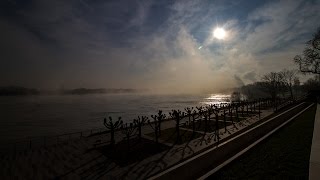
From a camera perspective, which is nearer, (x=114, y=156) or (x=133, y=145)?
(x=114, y=156)

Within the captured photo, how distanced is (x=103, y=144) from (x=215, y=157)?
13.4 meters

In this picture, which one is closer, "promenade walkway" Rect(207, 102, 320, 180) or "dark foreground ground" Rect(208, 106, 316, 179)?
"promenade walkway" Rect(207, 102, 320, 180)

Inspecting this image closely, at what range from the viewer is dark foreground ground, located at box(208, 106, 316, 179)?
8.70 m

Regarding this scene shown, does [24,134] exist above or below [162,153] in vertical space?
below

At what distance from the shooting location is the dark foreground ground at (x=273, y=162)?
870 centimetres

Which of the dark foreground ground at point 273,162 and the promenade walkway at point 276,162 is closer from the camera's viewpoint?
the promenade walkway at point 276,162

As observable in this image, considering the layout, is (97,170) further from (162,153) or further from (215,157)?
(215,157)

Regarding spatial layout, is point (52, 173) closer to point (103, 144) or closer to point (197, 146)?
point (103, 144)

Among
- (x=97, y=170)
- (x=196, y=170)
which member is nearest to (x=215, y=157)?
(x=196, y=170)

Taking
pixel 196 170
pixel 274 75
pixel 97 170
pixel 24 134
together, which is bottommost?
pixel 24 134

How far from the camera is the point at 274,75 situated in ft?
318

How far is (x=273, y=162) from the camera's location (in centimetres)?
996

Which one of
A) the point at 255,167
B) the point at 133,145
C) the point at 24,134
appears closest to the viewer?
the point at 255,167

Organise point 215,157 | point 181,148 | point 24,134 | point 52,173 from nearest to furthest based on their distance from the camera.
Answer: point 215,157
point 52,173
point 181,148
point 24,134
